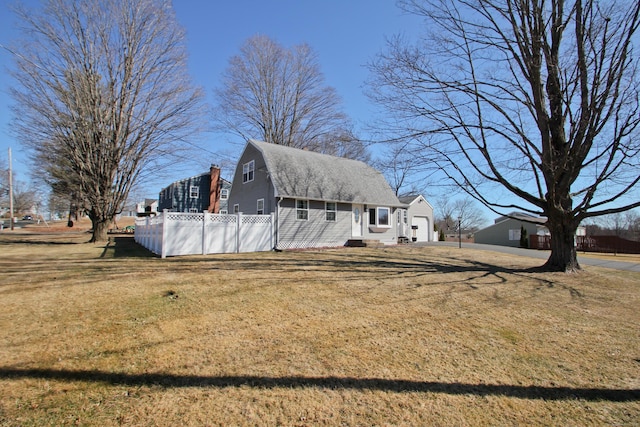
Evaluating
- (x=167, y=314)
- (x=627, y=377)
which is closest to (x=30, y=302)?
(x=167, y=314)

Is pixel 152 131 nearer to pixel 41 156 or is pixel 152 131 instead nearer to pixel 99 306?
pixel 41 156

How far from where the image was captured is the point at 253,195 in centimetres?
1772

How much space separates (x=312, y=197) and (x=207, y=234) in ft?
19.6

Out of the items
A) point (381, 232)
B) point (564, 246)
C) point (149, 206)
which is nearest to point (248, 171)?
point (381, 232)

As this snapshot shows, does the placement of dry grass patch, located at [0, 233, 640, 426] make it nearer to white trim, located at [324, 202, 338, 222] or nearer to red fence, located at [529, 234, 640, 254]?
white trim, located at [324, 202, 338, 222]

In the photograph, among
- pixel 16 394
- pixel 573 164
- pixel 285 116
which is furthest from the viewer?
pixel 285 116

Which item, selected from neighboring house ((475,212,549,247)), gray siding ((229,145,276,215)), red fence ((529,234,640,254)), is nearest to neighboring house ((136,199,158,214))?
gray siding ((229,145,276,215))

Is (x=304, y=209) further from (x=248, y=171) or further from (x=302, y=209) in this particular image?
(x=248, y=171)

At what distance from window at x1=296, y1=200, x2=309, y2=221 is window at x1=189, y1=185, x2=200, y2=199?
2083cm

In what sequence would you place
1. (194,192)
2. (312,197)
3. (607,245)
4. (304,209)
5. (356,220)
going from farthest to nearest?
(194,192) < (607,245) < (356,220) < (304,209) < (312,197)

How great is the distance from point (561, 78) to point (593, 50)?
927mm

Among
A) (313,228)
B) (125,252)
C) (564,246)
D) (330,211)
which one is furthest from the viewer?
(330,211)

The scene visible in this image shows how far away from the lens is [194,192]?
32906 mm

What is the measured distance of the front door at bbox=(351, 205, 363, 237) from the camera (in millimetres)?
18562
